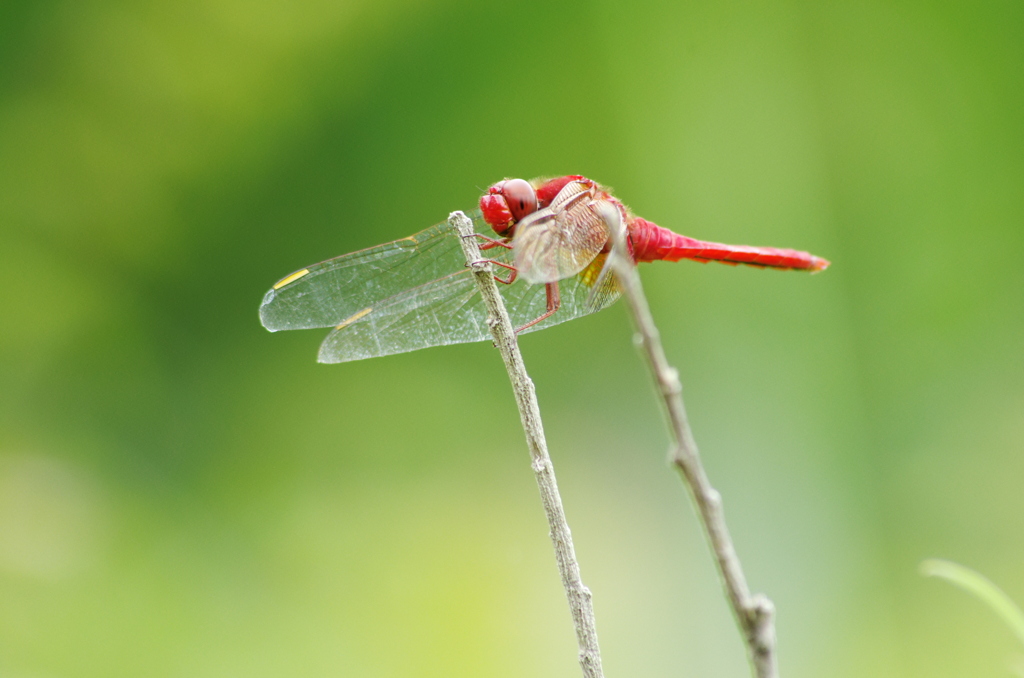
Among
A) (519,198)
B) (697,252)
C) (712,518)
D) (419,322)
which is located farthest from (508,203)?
(712,518)

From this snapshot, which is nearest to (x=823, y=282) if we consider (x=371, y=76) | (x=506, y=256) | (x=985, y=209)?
(x=985, y=209)

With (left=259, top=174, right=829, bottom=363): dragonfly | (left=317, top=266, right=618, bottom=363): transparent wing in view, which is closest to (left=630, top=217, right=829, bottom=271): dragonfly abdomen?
(left=259, top=174, right=829, bottom=363): dragonfly

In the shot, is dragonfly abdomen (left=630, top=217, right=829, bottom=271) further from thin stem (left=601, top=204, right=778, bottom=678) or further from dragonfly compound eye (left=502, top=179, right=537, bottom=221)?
thin stem (left=601, top=204, right=778, bottom=678)

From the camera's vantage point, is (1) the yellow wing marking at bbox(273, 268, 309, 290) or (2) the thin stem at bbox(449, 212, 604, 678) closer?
(2) the thin stem at bbox(449, 212, 604, 678)

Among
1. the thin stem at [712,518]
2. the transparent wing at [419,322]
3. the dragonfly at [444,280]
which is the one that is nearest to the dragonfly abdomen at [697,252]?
the dragonfly at [444,280]

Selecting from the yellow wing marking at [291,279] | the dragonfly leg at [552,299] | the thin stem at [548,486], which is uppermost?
the yellow wing marking at [291,279]

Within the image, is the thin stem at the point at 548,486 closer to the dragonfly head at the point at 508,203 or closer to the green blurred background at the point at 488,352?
the dragonfly head at the point at 508,203

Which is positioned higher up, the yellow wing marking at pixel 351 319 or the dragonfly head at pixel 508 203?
the dragonfly head at pixel 508 203
